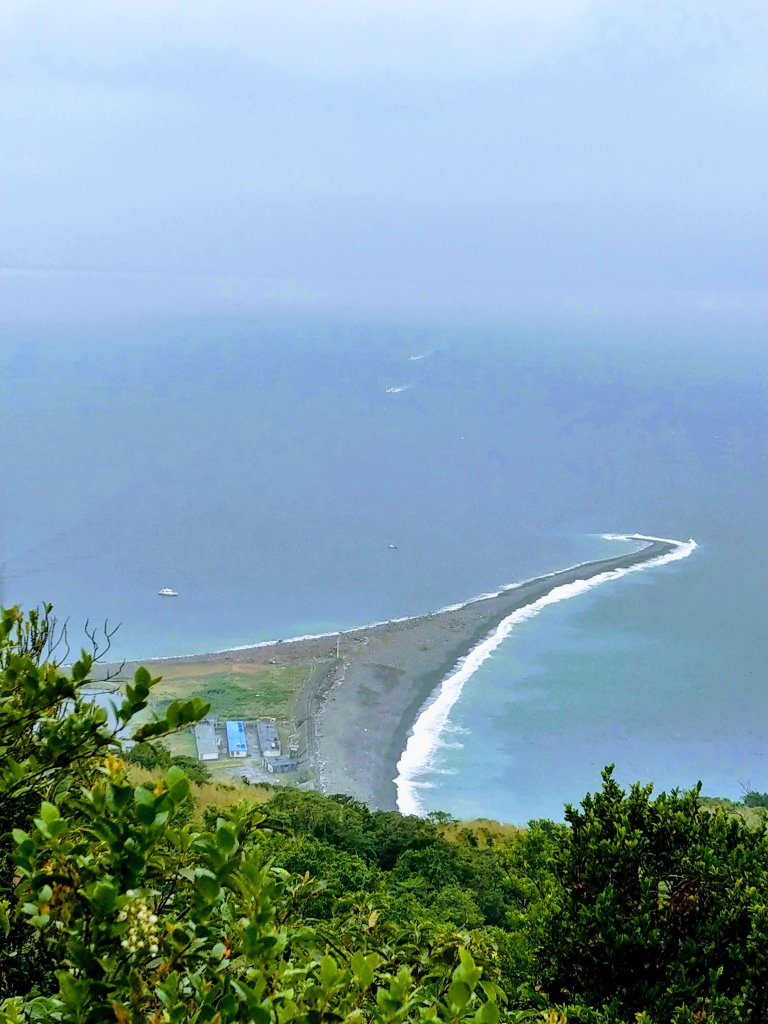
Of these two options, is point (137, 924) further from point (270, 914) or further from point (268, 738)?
point (268, 738)

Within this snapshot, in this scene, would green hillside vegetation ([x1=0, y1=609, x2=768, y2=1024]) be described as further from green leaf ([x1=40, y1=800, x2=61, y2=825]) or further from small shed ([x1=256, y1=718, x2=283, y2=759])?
small shed ([x1=256, y1=718, x2=283, y2=759])

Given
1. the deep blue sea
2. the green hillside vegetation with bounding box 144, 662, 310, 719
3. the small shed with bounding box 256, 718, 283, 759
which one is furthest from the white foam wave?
the green hillside vegetation with bounding box 144, 662, 310, 719

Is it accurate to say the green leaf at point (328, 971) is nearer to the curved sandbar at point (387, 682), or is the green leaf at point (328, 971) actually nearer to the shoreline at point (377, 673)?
the shoreline at point (377, 673)

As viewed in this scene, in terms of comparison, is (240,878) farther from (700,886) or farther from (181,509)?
(181,509)

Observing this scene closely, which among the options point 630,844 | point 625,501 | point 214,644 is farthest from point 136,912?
point 625,501

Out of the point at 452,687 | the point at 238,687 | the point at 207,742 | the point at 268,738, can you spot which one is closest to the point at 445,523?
the point at 452,687

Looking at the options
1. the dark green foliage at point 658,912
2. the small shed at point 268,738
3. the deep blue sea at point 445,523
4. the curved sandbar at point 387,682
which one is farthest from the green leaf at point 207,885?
the small shed at point 268,738
